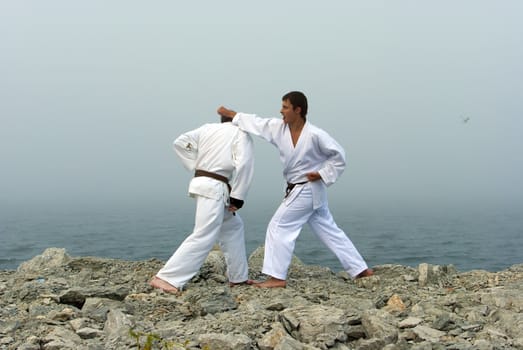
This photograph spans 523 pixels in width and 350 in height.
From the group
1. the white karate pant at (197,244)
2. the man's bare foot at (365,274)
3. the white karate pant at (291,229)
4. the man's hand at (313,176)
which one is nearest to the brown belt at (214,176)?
the white karate pant at (197,244)

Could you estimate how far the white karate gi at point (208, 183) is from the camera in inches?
240

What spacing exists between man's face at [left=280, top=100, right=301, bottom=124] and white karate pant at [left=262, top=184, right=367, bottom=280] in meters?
0.76

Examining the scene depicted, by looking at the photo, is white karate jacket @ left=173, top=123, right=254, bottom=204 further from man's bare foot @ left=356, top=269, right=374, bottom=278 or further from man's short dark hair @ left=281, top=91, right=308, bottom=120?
man's bare foot @ left=356, top=269, right=374, bottom=278

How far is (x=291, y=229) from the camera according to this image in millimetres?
6641

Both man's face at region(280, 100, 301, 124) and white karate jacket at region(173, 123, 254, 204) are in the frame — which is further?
man's face at region(280, 100, 301, 124)

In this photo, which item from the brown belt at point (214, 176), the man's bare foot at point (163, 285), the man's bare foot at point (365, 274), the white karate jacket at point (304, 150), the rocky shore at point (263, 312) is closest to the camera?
the rocky shore at point (263, 312)

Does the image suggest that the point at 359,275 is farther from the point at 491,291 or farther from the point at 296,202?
the point at 491,291

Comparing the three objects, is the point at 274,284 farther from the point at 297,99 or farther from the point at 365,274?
the point at 297,99

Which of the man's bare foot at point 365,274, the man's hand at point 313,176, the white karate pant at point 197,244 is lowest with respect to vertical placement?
the man's bare foot at point 365,274

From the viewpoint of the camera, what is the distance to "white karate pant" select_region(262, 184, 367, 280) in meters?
6.47

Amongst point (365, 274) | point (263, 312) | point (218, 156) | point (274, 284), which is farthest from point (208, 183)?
point (365, 274)

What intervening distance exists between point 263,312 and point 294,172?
2.07 m

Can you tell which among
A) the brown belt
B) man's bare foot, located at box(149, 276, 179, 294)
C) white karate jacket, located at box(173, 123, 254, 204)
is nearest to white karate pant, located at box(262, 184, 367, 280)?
white karate jacket, located at box(173, 123, 254, 204)

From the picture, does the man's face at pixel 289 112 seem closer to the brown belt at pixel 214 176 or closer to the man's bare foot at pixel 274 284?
the brown belt at pixel 214 176
